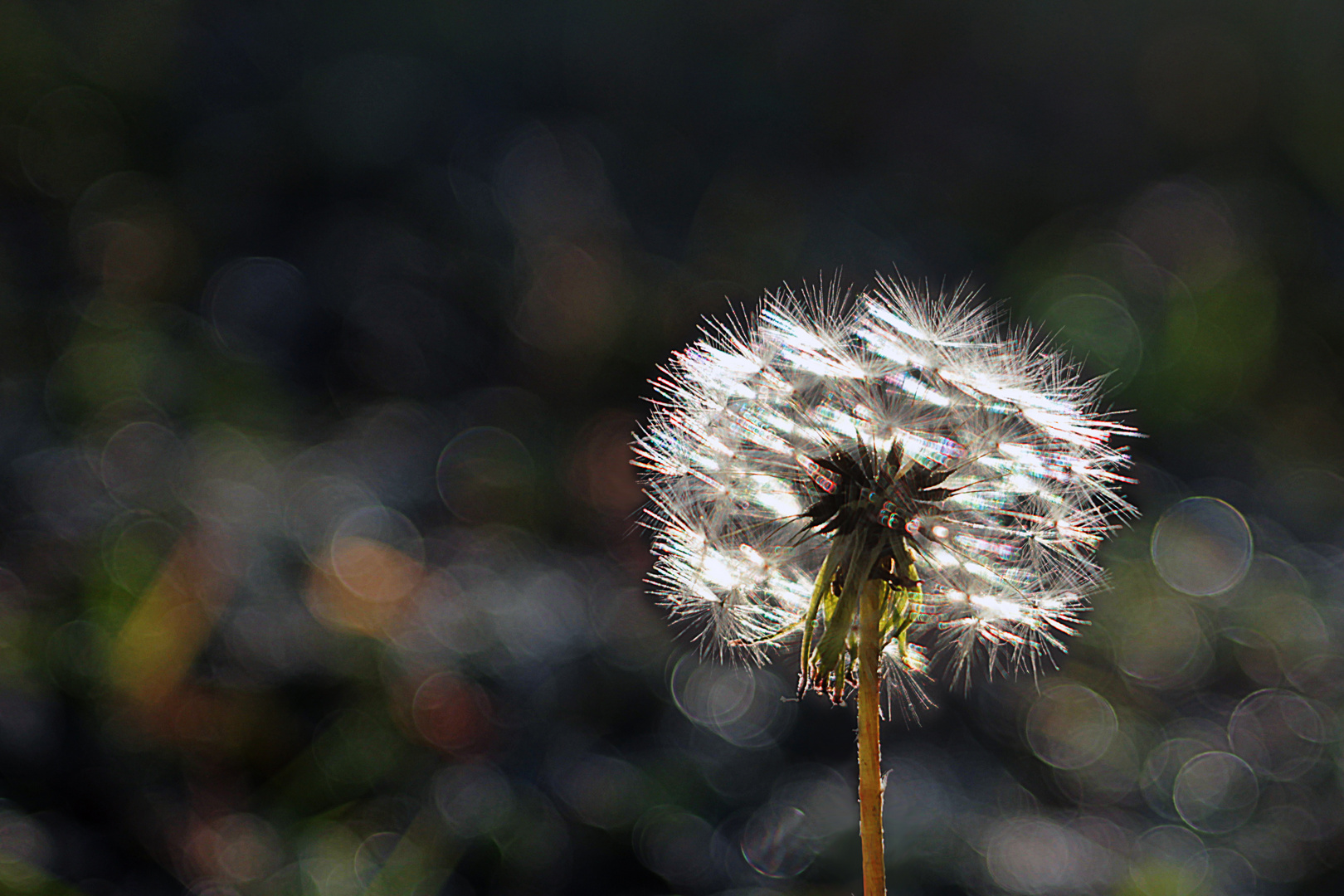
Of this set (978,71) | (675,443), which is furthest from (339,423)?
(978,71)

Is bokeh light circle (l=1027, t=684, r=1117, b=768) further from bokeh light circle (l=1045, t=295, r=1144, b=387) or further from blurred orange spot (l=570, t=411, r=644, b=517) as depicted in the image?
blurred orange spot (l=570, t=411, r=644, b=517)

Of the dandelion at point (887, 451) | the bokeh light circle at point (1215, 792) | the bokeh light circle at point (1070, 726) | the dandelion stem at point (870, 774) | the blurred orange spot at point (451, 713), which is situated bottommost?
the dandelion stem at point (870, 774)

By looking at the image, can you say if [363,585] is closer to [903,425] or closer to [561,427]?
[561,427]

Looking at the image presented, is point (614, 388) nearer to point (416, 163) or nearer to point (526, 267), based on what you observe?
point (526, 267)

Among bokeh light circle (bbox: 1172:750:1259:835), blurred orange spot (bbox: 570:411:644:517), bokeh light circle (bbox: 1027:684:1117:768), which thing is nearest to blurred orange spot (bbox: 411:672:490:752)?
blurred orange spot (bbox: 570:411:644:517)

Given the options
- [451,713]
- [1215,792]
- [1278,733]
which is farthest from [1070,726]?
[451,713]

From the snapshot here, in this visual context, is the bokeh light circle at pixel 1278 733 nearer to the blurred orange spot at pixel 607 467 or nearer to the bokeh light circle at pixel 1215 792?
the bokeh light circle at pixel 1215 792

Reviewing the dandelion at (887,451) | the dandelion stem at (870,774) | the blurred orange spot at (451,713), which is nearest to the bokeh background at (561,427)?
the blurred orange spot at (451,713)
